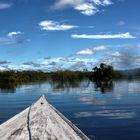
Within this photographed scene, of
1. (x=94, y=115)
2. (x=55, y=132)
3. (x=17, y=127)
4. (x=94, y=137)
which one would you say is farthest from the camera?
(x=94, y=115)

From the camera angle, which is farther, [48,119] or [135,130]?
[135,130]

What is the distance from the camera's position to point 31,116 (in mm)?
12109

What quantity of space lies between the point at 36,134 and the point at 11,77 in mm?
162100

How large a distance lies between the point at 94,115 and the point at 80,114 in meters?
1.49

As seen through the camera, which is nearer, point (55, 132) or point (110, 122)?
point (55, 132)

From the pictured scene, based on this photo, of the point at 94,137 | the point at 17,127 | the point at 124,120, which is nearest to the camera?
the point at 17,127

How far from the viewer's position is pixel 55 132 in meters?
10.0

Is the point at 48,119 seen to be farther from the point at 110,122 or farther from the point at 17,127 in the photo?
the point at 110,122

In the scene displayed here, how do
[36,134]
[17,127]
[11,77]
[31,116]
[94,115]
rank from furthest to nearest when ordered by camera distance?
1. [11,77]
2. [94,115]
3. [31,116]
4. [17,127]
5. [36,134]

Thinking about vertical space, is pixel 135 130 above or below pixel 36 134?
below

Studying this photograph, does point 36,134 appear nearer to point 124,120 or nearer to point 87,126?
point 87,126

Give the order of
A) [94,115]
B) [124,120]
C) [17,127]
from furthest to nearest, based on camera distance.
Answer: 1. [94,115]
2. [124,120]
3. [17,127]

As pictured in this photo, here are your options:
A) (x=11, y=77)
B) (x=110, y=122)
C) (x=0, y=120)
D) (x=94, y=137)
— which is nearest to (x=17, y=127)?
(x=94, y=137)

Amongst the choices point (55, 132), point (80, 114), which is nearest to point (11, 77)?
point (80, 114)
